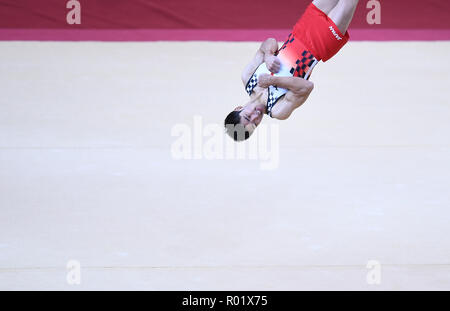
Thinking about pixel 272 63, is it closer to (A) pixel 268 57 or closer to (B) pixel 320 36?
(A) pixel 268 57

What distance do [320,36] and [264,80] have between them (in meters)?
0.41

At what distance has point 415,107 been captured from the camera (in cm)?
788

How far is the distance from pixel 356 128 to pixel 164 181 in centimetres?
204

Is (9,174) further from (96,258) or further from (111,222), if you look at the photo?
(96,258)

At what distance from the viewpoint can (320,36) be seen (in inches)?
155

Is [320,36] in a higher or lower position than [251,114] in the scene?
higher

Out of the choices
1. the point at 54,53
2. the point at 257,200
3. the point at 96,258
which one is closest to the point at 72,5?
the point at 54,53

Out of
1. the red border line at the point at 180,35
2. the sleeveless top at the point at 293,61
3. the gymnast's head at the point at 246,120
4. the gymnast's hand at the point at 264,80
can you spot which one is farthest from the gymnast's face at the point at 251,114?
the red border line at the point at 180,35

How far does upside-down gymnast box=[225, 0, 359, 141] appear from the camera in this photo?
3.77 metres

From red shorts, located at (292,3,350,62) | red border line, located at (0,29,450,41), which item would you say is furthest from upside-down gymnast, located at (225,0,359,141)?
red border line, located at (0,29,450,41)

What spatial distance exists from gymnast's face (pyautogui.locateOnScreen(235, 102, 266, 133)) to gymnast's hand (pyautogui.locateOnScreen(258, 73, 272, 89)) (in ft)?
1.15

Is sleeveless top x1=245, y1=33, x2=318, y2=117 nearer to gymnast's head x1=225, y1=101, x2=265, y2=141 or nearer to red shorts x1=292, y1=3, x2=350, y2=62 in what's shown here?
red shorts x1=292, y1=3, x2=350, y2=62

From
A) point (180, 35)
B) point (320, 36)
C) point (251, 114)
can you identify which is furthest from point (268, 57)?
point (180, 35)

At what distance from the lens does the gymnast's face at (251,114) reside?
13.6 ft
